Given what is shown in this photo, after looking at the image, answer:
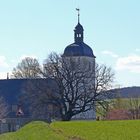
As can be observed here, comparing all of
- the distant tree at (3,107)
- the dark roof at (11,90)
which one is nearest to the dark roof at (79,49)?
the dark roof at (11,90)

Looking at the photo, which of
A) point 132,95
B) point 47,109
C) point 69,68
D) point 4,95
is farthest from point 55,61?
point 132,95

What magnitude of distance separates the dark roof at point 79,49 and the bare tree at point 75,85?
14499mm

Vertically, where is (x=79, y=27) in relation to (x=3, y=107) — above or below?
above

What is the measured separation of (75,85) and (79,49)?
18.6 m

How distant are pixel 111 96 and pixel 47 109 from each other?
844 centimetres

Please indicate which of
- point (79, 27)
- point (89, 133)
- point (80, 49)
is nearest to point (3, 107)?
point (80, 49)

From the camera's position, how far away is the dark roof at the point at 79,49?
90.1 m

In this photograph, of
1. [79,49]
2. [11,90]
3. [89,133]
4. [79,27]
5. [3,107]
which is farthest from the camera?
[11,90]

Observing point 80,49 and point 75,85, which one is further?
point 80,49

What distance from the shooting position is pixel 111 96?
7225cm

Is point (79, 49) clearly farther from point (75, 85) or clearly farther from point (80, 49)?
point (75, 85)

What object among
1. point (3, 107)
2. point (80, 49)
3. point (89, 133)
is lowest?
point (89, 133)

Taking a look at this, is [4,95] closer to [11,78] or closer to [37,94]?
[11,78]

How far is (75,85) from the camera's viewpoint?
7369cm
